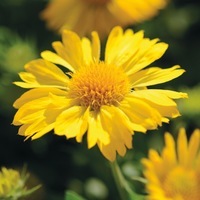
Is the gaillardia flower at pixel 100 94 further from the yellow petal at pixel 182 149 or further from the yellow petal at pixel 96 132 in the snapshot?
the yellow petal at pixel 182 149

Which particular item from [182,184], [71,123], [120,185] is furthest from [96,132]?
[182,184]

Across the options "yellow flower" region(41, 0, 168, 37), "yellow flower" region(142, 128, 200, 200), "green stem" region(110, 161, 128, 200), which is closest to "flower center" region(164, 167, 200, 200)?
"yellow flower" region(142, 128, 200, 200)

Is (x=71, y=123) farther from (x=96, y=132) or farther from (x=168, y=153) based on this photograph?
(x=168, y=153)

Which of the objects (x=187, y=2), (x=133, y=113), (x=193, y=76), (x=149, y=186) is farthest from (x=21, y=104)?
(x=187, y=2)

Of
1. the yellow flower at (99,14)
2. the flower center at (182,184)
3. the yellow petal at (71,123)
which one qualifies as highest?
the yellow flower at (99,14)

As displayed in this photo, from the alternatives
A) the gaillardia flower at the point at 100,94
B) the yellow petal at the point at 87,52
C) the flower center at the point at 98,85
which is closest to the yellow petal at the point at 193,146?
the gaillardia flower at the point at 100,94

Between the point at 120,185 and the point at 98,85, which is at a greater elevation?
the point at 98,85

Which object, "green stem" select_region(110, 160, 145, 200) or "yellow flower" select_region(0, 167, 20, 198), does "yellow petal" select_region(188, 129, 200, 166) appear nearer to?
"green stem" select_region(110, 160, 145, 200)

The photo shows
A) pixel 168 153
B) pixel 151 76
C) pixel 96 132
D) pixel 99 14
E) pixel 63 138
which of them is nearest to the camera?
pixel 96 132
